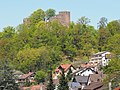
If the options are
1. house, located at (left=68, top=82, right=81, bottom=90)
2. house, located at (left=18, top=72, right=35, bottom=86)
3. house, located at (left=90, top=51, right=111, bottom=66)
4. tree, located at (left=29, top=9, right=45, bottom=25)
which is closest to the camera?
house, located at (left=68, top=82, right=81, bottom=90)

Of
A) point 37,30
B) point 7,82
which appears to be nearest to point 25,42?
point 37,30

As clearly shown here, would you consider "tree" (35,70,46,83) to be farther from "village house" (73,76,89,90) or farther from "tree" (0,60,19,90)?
"tree" (0,60,19,90)

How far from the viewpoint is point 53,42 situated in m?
86.5

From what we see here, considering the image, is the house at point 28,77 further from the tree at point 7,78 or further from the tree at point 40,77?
the tree at point 7,78

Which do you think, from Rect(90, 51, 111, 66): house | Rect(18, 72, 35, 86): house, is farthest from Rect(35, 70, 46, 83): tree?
Rect(90, 51, 111, 66): house

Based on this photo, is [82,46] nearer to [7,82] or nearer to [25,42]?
[25,42]

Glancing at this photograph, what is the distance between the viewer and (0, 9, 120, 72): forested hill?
244 feet

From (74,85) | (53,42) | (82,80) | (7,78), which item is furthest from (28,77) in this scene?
(7,78)

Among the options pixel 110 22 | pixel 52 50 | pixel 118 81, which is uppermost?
pixel 110 22

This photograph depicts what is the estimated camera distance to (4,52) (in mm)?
82438

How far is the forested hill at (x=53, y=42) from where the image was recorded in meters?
74.2

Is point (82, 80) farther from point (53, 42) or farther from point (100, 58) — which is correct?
point (53, 42)

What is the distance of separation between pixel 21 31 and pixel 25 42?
6.20 metres

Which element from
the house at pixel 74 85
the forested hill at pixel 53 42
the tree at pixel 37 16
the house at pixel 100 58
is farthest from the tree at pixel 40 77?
the tree at pixel 37 16
